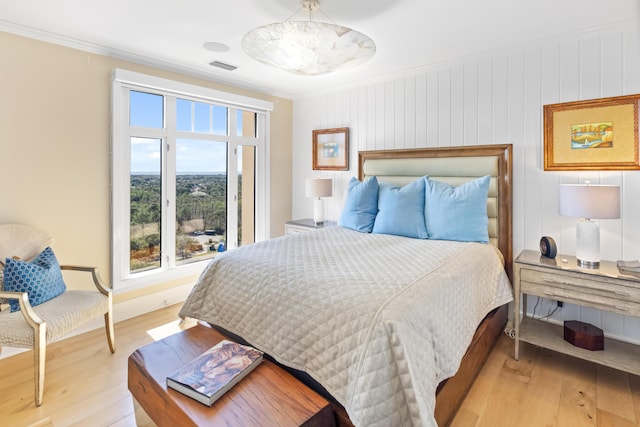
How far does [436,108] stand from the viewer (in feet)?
10.9

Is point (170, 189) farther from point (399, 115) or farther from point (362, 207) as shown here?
point (399, 115)

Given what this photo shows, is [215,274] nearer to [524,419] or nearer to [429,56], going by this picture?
A: [524,419]

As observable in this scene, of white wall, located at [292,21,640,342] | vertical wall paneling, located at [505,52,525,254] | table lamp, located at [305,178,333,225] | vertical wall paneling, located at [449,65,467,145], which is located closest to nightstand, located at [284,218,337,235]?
table lamp, located at [305,178,333,225]

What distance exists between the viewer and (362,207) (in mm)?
3262

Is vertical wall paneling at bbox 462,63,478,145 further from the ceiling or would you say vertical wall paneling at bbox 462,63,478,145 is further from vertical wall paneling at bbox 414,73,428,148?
vertical wall paneling at bbox 414,73,428,148

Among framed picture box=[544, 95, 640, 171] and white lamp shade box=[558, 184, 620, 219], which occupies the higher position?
→ framed picture box=[544, 95, 640, 171]

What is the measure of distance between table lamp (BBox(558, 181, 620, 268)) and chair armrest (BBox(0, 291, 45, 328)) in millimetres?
3400

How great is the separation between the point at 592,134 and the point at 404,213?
149 centimetres

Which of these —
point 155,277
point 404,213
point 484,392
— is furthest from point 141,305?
point 484,392

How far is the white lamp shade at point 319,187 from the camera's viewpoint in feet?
12.8

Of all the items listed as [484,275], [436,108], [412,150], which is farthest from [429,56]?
[484,275]

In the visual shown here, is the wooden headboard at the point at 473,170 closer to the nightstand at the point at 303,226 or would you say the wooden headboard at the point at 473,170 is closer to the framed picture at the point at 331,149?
the framed picture at the point at 331,149

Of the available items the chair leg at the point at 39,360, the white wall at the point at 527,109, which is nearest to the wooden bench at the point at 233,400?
the chair leg at the point at 39,360

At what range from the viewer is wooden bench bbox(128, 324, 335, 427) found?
4.09 feet
